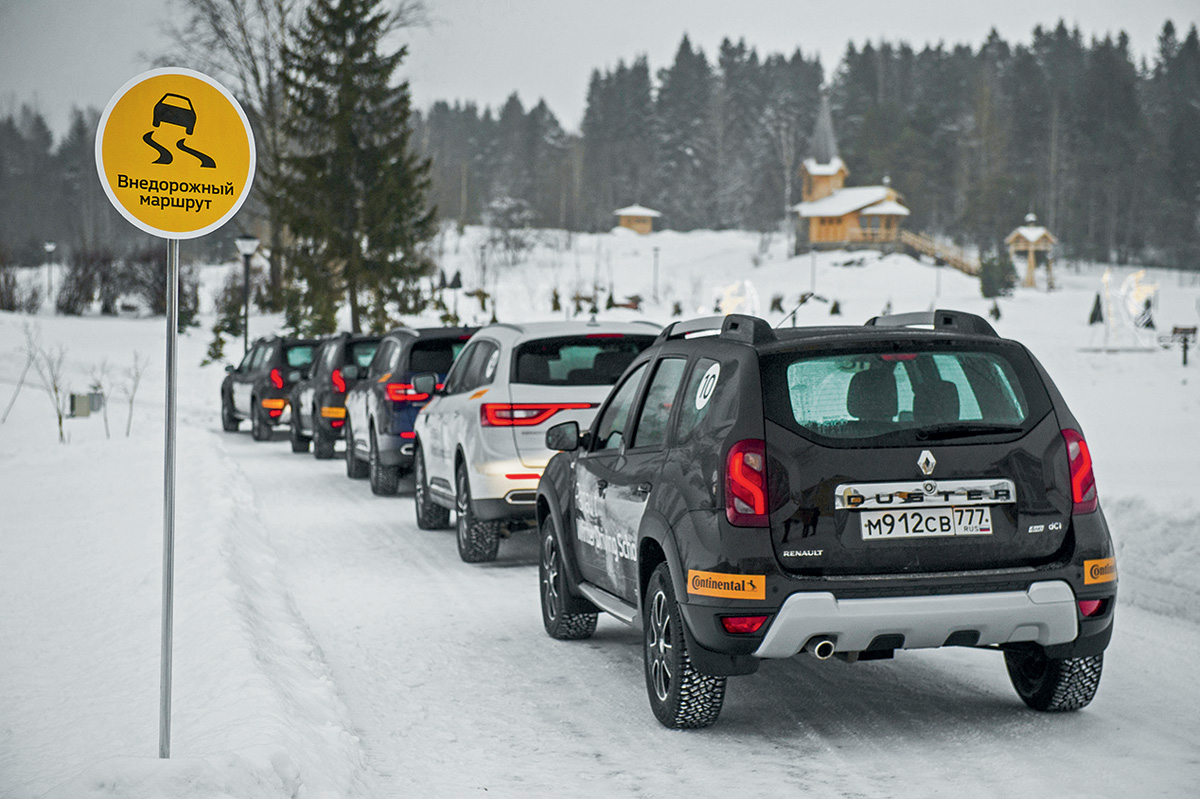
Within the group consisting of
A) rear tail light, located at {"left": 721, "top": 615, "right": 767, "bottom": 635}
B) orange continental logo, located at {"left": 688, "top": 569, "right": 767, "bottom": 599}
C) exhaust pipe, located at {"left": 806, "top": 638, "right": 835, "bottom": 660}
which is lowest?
exhaust pipe, located at {"left": 806, "top": 638, "right": 835, "bottom": 660}

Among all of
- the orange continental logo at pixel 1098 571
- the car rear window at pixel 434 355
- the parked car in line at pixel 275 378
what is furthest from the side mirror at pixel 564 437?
the parked car in line at pixel 275 378

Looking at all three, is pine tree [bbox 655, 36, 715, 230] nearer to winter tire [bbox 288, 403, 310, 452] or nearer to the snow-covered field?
winter tire [bbox 288, 403, 310, 452]

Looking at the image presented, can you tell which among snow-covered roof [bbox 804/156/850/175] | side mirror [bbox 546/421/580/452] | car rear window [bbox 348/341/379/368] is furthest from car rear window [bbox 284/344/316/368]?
snow-covered roof [bbox 804/156/850/175]

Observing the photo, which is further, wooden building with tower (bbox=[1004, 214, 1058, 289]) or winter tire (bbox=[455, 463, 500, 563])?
wooden building with tower (bbox=[1004, 214, 1058, 289])

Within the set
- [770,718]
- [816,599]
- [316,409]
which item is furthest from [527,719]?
[316,409]

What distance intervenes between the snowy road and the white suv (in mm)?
1394

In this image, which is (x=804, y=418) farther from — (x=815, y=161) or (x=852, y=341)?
(x=815, y=161)

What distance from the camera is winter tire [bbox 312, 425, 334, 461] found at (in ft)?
68.7

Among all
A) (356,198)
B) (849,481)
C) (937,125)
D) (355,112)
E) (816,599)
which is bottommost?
(816,599)

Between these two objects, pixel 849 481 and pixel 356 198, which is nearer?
pixel 849 481

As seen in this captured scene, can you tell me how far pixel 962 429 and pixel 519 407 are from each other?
18.0 feet

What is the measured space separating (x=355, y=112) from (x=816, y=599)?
4506 centimetres

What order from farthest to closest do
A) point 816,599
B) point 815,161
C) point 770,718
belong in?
point 815,161 → point 770,718 → point 816,599

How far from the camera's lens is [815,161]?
111750 millimetres
